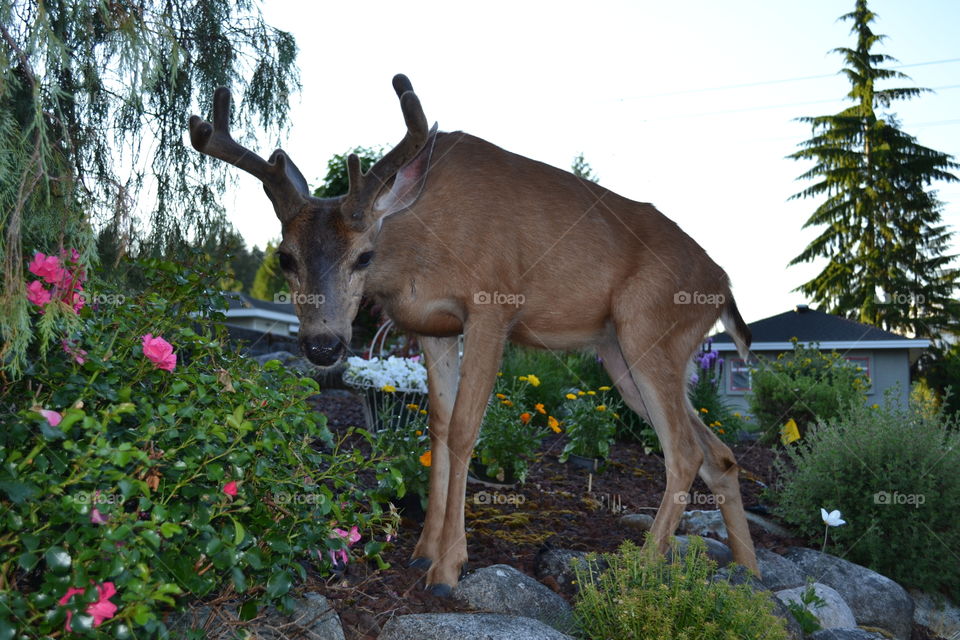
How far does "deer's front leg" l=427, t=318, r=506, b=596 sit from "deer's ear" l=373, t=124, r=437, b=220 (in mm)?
719

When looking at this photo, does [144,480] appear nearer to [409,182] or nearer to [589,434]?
[409,182]

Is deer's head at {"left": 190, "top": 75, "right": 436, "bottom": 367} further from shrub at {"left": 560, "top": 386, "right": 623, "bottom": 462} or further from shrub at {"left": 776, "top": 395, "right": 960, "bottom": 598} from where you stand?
shrub at {"left": 776, "top": 395, "right": 960, "bottom": 598}

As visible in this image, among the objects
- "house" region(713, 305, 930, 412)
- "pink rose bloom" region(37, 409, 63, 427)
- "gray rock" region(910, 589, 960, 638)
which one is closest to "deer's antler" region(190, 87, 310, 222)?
"pink rose bloom" region(37, 409, 63, 427)

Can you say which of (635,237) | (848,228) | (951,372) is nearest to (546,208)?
(635,237)

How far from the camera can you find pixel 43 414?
2686 millimetres

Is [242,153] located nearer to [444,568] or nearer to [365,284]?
[365,284]

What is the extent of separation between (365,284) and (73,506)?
213 cm

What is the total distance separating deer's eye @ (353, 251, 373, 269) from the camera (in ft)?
14.2

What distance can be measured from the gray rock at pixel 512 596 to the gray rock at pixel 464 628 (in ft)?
1.28

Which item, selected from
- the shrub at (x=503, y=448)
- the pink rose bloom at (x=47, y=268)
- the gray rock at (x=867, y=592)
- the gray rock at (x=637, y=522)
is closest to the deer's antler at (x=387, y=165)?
the pink rose bloom at (x=47, y=268)

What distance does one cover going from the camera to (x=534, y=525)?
5.85 metres

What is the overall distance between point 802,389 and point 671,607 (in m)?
8.98

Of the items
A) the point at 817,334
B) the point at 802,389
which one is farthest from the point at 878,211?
the point at 802,389

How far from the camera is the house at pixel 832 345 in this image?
73.8 feet
